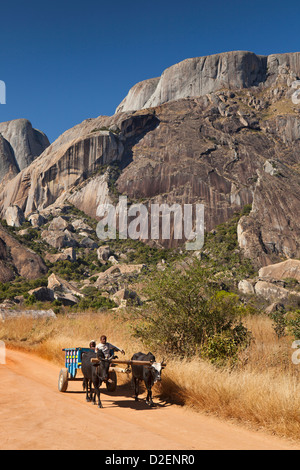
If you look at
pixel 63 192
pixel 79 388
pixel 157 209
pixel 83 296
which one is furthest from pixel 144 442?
pixel 63 192

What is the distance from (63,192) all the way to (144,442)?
137 meters

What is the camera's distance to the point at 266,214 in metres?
107

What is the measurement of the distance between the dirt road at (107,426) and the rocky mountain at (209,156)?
309 ft

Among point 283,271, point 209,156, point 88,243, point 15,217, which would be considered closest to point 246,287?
point 283,271

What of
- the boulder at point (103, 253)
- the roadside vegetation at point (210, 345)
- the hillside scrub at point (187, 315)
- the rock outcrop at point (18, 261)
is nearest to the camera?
the roadside vegetation at point (210, 345)

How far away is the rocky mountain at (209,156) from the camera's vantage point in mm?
117188

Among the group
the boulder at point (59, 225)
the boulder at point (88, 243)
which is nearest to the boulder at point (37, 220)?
the boulder at point (59, 225)

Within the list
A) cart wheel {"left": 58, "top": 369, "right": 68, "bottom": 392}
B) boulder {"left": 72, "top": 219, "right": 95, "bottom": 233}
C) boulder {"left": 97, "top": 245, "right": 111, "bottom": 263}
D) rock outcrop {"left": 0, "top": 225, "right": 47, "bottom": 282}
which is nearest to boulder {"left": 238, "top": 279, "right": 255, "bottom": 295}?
boulder {"left": 97, "top": 245, "right": 111, "bottom": 263}

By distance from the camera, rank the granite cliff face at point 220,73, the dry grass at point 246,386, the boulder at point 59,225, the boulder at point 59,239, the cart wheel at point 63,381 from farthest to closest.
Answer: the granite cliff face at point 220,73
the boulder at point 59,225
the boulder at point 59,239
the cart wheel at point 63,381
the dry grass at point 246,386

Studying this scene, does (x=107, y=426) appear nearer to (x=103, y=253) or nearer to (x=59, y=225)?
(x=103, y=253)

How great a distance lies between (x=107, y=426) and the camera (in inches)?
292

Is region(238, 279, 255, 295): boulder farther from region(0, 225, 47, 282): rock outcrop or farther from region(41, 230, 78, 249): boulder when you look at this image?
region(41, 230, 78, 249): boulder

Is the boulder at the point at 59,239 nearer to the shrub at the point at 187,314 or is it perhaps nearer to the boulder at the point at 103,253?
the boulder at the point at 103,253

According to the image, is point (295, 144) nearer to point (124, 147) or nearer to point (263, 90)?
point (263, 90)
